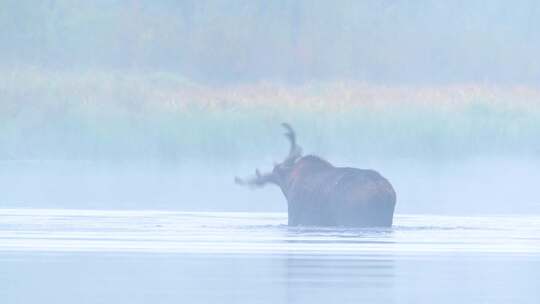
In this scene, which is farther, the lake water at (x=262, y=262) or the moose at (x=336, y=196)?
the moose at (x=336, y=196)

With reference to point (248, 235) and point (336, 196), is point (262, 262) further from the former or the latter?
point (336, 196)

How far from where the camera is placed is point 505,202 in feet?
161

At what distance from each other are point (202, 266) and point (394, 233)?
734 cm

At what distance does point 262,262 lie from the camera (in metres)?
23.4

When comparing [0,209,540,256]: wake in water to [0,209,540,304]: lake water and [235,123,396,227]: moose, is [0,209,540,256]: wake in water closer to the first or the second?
[0,209,540,304]: lake water

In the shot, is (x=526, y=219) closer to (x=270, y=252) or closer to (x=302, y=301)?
(x=270, y=252)

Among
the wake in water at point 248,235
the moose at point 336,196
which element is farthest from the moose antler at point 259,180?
the moose at point 336,196

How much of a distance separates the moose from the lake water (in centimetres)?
31

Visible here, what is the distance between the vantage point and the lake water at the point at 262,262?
19.7 meters

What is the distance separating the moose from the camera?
29.6m

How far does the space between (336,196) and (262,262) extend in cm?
638

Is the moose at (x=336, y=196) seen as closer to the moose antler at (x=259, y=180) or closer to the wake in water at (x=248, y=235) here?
the wake in water at (x=248, y=235)

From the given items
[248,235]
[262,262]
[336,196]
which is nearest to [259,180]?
[336,196]

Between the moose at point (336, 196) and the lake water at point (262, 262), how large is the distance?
0.31 m
